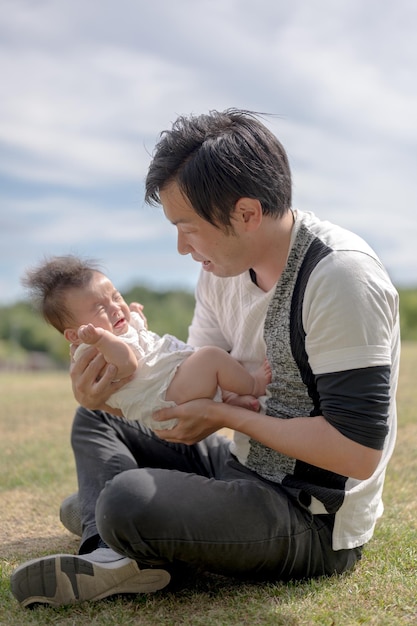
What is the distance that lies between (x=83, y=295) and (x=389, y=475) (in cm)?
229

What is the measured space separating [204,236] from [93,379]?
2.50 feet

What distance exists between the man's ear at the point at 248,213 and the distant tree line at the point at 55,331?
40.1 metres

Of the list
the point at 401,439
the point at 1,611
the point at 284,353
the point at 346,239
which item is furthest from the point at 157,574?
the point at 401,439

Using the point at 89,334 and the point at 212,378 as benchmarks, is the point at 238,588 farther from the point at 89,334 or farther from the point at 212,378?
the point at 89,334

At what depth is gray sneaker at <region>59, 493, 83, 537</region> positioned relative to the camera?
3.31 metres

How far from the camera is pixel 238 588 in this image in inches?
106

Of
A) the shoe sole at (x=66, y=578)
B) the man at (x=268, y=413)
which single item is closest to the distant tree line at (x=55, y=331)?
the man at (x=268, y=413)

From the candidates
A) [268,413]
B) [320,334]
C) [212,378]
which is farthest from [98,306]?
[320,334]

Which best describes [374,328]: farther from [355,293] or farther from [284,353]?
[284,353]

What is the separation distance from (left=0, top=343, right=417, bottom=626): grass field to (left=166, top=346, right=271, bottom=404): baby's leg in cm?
69

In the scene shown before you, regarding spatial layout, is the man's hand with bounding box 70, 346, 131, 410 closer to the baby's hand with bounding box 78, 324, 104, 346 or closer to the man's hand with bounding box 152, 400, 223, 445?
the baby's hand with bounding box 78, 324, 104, 346

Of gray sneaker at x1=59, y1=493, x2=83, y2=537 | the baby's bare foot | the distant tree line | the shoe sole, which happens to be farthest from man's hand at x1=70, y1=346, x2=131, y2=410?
the distant tree line

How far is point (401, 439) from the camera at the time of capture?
17.3ft

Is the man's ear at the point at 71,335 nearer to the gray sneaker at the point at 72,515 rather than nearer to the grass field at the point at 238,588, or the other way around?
the gray sneaker at the point at 72,515
